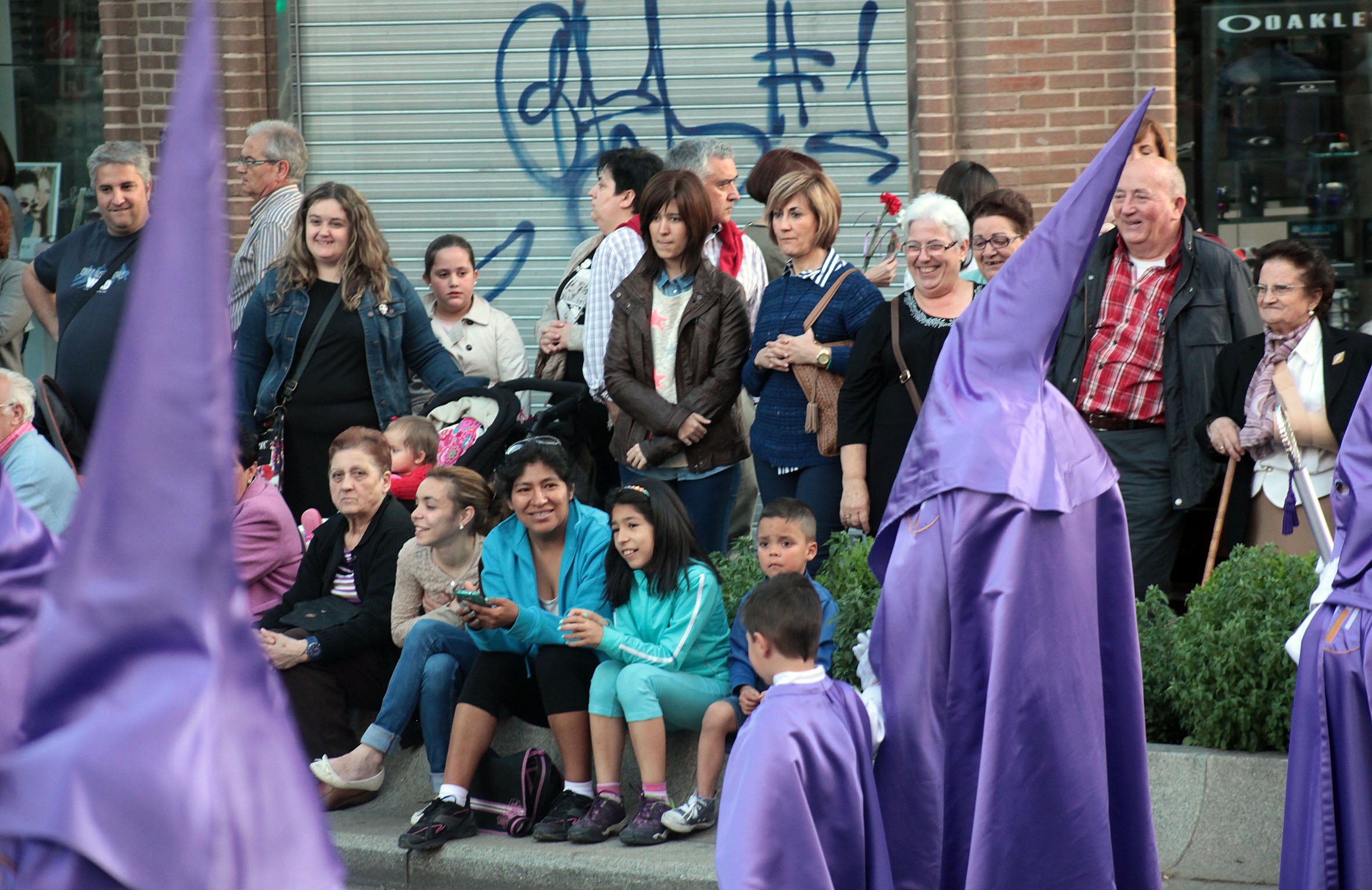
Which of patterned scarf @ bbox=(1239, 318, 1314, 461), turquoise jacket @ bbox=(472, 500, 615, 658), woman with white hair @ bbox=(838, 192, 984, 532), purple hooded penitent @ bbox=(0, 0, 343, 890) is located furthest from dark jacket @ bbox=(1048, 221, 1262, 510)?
purple hooded penitent @ bbox=(0, 0, 343, 890)

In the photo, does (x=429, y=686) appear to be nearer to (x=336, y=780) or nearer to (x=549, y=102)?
(x=336, y=780)

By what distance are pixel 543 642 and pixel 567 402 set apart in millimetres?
1279

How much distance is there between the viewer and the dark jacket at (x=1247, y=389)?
5.53 meters

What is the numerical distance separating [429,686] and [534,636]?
0.50 m

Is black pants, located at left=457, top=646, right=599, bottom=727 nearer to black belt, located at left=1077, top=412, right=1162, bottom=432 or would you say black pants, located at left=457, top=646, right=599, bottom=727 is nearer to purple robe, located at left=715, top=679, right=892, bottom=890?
purple robe, located at left=715, top=679, right=892, bottom=890

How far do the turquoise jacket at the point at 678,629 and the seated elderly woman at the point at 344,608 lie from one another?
1.02 meters

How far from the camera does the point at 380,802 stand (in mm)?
5949

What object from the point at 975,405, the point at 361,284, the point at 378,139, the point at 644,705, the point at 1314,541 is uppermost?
the point at 378,139

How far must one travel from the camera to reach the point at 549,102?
359 inches

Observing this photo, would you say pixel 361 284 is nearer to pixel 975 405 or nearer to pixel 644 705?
pixel 644 705

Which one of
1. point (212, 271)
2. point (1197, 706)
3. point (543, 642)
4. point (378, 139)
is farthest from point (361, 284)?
point (212, 271)

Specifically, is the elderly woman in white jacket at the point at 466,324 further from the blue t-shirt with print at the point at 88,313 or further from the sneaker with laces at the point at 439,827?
the sneaker with laces at the point at 439,827

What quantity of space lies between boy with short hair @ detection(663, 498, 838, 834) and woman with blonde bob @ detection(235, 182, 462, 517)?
189cm

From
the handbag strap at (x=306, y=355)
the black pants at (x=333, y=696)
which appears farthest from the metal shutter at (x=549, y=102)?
the black pants at (x=333, y=696)
